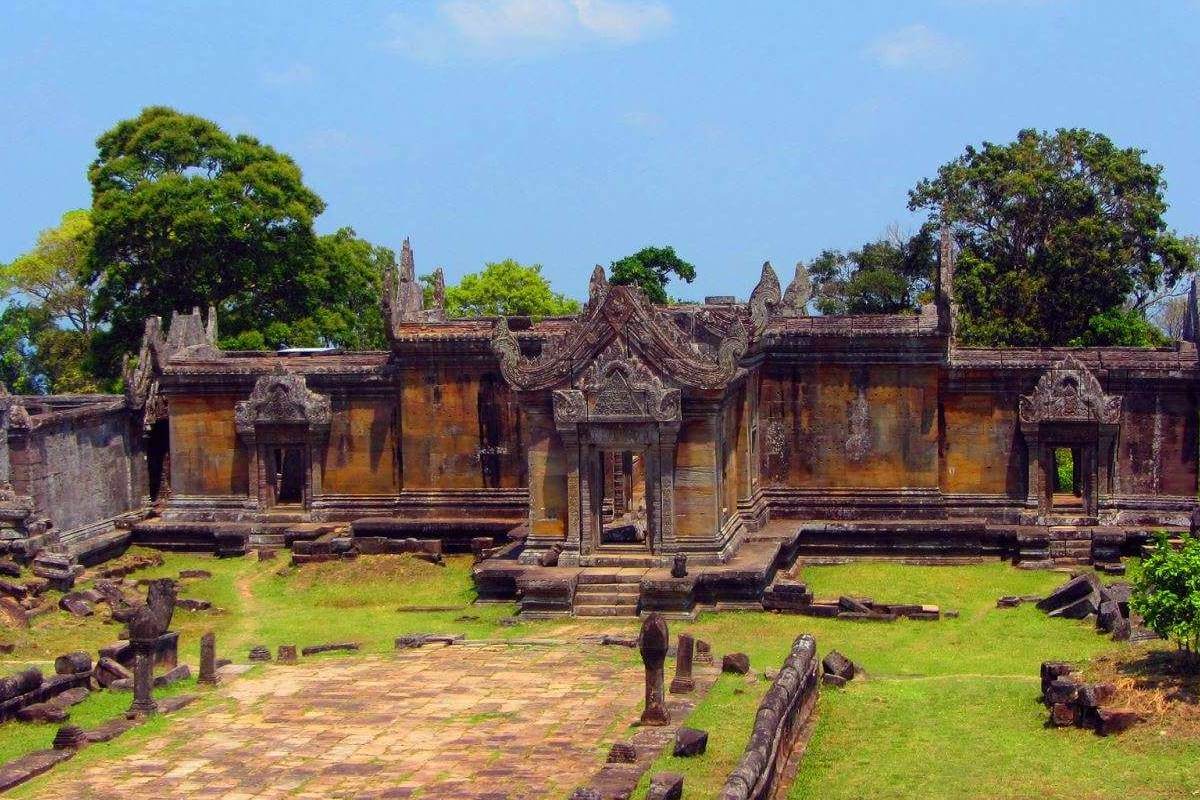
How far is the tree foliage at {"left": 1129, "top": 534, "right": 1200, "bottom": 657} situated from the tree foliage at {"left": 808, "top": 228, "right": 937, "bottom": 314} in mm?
36287

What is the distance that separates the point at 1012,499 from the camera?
3158 centimetres

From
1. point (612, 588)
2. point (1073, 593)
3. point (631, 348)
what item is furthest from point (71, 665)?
point (1073, 593)

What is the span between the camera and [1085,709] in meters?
17.8

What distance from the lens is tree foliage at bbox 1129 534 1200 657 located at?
18219mm

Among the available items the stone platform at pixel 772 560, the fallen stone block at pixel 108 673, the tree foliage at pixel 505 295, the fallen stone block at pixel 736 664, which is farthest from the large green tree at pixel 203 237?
the fallen stone block at pixel 736 664

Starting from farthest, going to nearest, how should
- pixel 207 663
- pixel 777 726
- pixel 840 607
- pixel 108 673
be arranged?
pixel 840 607 → pixel 108 673 → pixel 207 663 → pixel 777 726

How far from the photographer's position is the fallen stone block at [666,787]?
15.2 meters

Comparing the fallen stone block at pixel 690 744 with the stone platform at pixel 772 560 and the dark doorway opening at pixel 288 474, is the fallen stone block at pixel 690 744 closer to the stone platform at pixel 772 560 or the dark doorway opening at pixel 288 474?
the stone platform at pixel 772 560

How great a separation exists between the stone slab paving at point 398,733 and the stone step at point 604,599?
323 cm

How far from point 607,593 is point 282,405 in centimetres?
1013

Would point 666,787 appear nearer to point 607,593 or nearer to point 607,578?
point 607,593

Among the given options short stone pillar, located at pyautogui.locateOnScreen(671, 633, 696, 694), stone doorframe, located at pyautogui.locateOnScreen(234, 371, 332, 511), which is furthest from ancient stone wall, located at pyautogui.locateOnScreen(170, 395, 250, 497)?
short stone pillar, located at pyautogui.locateOnScreen(671, 633, 696, 694)

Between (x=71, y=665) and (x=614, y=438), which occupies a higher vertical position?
(x=614, y=438)

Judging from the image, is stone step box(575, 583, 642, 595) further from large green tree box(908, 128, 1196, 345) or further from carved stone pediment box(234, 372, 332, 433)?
large green tree box(908, 128, 1196, 345)
